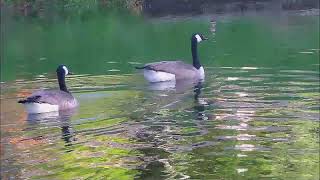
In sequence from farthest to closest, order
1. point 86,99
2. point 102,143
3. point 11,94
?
point 11,94, point 86,99, point 102,143

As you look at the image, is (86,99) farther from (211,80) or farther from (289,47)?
(289,47)

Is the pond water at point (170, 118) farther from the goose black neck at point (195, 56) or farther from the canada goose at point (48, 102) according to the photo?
the goose black neck at point (195, 56)

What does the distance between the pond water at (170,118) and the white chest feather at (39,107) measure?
6.5 inches

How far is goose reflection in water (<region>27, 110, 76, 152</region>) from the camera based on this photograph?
A: 13.3 meters

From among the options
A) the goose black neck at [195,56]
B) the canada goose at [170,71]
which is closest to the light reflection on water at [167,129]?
the canada goose at [170,71]

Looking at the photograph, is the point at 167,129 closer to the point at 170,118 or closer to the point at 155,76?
the point at 170,118

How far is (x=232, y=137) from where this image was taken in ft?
41.4

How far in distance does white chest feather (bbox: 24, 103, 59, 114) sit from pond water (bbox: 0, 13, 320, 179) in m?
0.16

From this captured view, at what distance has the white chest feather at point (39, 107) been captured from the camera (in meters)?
15.8

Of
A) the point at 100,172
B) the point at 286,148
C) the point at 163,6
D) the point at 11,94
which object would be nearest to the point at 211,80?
the point at 11,94

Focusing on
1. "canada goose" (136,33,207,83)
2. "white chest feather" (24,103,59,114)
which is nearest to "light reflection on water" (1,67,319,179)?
"white chest feather" (24,103,59,114)

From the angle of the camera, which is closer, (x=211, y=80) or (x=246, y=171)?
(x=246, y=171)

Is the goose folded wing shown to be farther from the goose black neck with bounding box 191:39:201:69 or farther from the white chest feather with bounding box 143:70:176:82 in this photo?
the goose black neck with bounding box 191:39:201:69

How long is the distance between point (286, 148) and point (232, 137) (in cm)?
125
